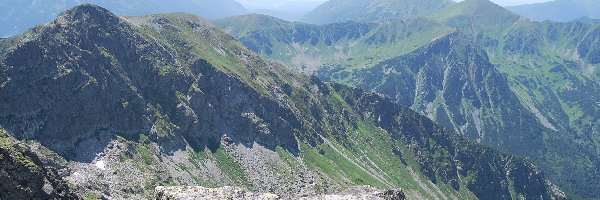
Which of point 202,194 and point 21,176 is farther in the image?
point 202,194

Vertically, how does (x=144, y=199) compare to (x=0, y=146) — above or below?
below

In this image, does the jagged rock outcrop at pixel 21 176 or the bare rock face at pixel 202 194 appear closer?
the jagged rock outcrop at pixel 21 176

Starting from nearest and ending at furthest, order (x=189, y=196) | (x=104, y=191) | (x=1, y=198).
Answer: (x=1, y=198)
(x=189, y=196)
(x=104, y=191)

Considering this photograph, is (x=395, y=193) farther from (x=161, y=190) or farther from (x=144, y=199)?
(x=144, y=199)

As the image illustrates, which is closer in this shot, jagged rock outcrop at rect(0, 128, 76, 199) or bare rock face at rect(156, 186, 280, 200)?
jagged rock outcrop at rect(0, 128, 76, 199)

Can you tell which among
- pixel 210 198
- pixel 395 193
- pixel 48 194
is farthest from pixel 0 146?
pixel 395 193

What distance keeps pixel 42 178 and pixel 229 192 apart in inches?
636

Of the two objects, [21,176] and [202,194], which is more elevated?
[21,176]

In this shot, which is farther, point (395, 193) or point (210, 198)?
point (395, 193)

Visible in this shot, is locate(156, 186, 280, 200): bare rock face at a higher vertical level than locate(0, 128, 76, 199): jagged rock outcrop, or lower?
lower

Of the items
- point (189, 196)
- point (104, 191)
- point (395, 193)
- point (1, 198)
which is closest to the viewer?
point (1, 198)

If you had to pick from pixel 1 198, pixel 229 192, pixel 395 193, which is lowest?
pixel 395 193

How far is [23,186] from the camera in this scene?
43.2m

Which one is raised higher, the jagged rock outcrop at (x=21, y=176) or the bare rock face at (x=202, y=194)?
the jagged rock outcrop at (x=21, y=176)
